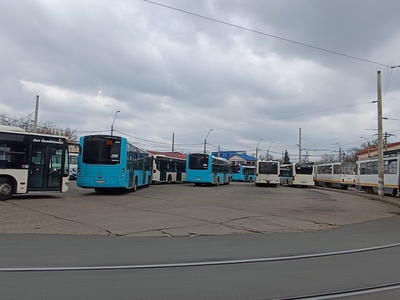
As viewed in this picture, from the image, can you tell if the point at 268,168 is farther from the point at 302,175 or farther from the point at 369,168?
the point at 369,168

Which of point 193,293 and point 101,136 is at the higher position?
point 101,136

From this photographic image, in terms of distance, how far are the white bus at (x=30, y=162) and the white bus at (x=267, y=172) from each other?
29.2 meters

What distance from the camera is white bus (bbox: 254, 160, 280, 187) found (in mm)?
45656

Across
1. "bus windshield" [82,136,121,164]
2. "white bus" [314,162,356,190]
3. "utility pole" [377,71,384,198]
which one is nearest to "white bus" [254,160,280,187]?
"white bus" [314,162,356,190]

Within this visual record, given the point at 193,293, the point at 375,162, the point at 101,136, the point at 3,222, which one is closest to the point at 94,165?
the point at 101,136

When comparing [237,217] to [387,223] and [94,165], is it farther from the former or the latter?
[94,165]

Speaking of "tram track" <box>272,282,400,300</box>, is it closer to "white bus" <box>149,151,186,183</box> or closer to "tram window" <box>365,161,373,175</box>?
"tram window" <box>365,161,373,175</box>

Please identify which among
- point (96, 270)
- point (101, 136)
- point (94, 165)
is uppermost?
point (101, 136)

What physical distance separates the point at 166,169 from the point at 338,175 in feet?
72.9

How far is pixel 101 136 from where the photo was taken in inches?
895

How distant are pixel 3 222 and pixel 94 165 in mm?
10645

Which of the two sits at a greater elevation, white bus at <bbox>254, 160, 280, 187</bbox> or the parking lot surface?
white bus at <bbox>254, 160, 280, 187</bbox>

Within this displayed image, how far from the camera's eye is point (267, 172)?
45656 mm

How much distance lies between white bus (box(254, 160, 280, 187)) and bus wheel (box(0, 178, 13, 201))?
3190cm
